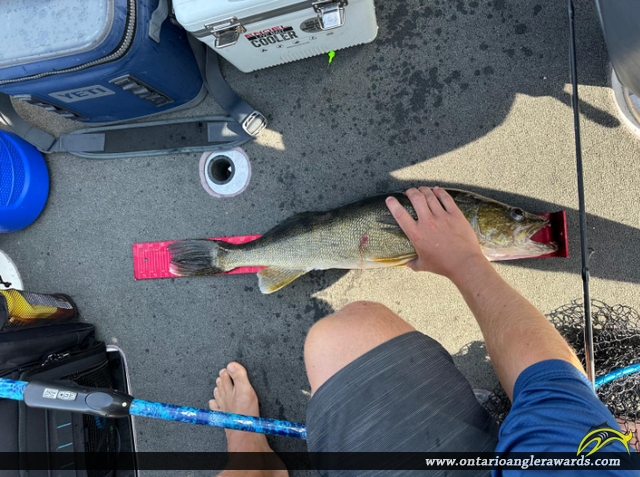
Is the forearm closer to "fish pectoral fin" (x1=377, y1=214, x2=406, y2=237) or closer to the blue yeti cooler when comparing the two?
"fish pectoral fin" (x1=377, y1=214, x2=406, y2=237)

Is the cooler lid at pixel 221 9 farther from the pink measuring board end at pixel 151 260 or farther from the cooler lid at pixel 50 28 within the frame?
the pink measuring board end at pixel 151 260

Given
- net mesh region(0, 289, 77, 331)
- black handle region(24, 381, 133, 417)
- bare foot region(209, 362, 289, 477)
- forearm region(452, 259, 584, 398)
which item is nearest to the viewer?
forearm region(452, 259, 584, 398)

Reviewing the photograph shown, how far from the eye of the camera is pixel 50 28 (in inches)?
77.6

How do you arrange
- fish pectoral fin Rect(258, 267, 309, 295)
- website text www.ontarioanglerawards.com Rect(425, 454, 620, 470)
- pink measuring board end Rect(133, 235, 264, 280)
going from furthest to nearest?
pink measuring board end Rect(133, 235, 264, 280), fish pectoral fin Rect(258, 267, 309, 295), website text www.ontarioanglerawards.com Rect(425, 454, 620, 470)

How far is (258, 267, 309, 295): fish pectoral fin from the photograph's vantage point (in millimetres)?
2453

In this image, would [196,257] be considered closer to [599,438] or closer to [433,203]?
[433,203]

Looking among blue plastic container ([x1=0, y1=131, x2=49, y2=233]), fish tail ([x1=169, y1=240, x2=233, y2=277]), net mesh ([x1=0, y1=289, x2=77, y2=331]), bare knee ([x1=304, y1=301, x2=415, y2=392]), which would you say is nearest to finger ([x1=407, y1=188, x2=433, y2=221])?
bare knee ([x1=304, y1=301, x2=415, y2=392])

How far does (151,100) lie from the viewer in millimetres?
2564

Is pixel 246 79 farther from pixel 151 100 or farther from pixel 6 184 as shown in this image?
pixel 6 184

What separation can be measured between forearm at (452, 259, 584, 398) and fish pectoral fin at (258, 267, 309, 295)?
3.29 feet

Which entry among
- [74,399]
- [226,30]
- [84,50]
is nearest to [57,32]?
[84,50]

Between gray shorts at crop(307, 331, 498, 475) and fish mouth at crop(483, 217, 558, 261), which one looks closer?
gray shorts at crop(307, 331, 498, 475)

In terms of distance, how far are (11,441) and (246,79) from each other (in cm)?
241

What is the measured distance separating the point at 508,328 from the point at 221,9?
72.7 inches
